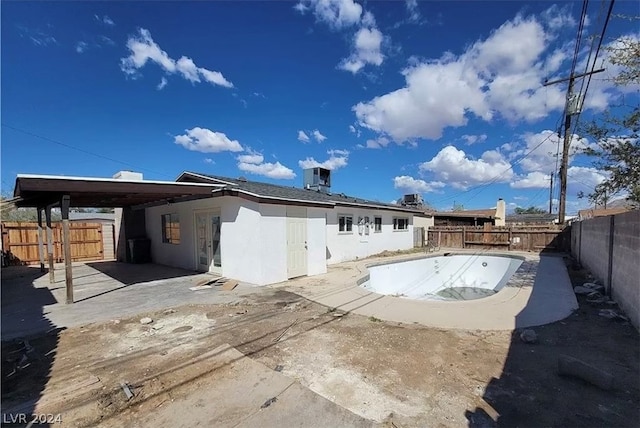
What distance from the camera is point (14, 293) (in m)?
7.78

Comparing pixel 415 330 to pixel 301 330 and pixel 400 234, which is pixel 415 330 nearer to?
pixel 301 330

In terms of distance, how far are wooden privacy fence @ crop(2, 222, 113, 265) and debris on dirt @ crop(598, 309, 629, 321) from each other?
62.2 ft

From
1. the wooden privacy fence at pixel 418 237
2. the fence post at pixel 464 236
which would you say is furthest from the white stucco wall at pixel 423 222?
the fence post at pixel 464 236

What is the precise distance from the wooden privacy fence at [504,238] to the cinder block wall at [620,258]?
10.7 m

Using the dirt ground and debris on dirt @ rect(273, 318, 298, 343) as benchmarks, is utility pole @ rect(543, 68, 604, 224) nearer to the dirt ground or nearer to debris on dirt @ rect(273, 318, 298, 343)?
the dirt ground

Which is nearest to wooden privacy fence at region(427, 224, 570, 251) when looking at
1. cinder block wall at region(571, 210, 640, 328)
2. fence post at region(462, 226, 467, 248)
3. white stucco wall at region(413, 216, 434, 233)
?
fence post at region(462, 226, 467, 248)

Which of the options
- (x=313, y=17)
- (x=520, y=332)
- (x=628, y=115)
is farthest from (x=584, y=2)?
(x=313, y=17)

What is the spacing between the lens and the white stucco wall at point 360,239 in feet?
44.3

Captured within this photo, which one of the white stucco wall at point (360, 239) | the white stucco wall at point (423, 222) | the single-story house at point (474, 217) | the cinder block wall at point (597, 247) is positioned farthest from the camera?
the single-story house at point (474, 217)

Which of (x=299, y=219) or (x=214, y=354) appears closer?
(x=214, y=354)

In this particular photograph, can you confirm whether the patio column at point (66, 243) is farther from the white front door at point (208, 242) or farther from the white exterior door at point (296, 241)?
the white exterior door at point (296, 241)

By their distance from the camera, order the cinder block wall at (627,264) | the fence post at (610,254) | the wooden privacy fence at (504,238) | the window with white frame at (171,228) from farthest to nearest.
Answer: the wooden privacy fence at (504,238) < the window with white frame at (171,228) < the fence post at (610,254) < the cinder block wall at (627,264)

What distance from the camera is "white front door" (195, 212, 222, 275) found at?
9.98m

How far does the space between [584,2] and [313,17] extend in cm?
731
